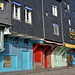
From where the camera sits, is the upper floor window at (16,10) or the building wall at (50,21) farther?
the building wall at (50,21)

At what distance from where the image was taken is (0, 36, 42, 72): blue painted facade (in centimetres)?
1606

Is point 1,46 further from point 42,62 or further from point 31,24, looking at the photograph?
point 42,62

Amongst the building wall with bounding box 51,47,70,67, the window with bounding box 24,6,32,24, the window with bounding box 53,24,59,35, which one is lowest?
the building wall with bounding box 51,47,70,67

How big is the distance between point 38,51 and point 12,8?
6786 millimetres

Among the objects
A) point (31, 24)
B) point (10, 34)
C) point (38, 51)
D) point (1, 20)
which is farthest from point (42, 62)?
point (1, 20)

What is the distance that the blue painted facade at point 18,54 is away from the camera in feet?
52.7

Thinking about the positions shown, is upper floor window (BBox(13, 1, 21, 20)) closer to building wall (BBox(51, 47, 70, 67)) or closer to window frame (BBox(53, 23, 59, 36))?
window frame (BBox(53, 23, 59, 36))

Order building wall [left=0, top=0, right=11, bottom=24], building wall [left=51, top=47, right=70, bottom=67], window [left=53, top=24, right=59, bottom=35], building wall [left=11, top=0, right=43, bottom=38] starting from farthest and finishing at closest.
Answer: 1. window [left=53, top=24, right=59, bottom=35]
2. building wall [left=51, top=47, right=70, bottom=67]
3. building wall [left=11, top=0, right=43, bottom=38]
4. building wall [left=0, top=0, right=11, bottom=24]

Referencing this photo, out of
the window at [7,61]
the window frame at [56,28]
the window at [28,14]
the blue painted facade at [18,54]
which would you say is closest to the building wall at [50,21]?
the window frame at [56,28]

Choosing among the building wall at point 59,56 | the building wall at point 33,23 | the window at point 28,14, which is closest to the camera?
the building wall at point 33,23

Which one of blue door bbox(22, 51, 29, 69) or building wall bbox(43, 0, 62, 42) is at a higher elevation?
building wall bbox(43, 0, 62, 42)

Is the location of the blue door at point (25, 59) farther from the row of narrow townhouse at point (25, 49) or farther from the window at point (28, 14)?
the window at point (28, 14)

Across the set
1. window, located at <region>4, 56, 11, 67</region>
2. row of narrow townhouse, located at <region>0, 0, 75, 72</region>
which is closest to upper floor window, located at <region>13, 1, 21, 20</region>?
row of narrow townhouse, located at <region>0, 0, 75, 72</region>

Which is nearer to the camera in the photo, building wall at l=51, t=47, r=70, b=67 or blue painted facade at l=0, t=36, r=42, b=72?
blue painted facade at l=0, t=36, r=42, b=72
